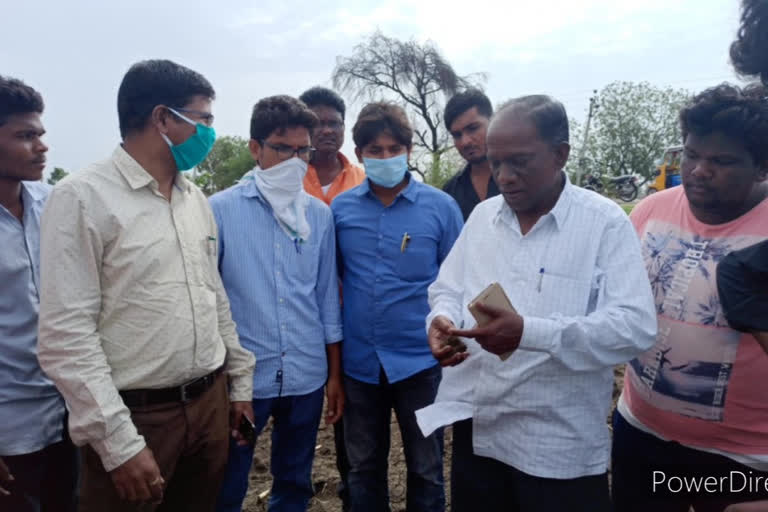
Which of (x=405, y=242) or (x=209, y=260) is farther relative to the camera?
(x=405, y=242)

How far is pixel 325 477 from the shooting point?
12.5ft

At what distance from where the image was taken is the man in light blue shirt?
2.19 m

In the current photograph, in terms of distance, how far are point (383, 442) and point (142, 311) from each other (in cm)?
146

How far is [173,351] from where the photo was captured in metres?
1.99

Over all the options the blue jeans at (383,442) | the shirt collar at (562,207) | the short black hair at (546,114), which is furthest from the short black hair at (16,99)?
the shirt collar at (562,207)

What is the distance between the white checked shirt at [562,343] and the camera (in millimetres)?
1688

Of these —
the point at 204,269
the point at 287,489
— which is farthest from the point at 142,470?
the point at 287,489

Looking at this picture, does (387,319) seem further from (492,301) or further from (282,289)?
(492,301)

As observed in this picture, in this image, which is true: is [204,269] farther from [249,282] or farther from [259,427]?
[259,427]

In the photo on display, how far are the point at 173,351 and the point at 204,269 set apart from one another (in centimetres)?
34

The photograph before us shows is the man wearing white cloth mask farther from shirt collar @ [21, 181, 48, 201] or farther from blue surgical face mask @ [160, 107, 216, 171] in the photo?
shirt collar @ [21, 181, 48, 201]

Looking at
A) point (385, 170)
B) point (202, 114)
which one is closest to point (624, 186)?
point (385, 170)

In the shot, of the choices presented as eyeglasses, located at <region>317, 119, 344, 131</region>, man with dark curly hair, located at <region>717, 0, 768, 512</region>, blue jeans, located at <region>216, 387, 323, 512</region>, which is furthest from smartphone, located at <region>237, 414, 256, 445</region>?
eyeglasses, located at <region>317, 119, 344, 131</region>

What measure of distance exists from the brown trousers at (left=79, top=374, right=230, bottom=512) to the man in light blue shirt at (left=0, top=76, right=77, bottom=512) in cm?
44
